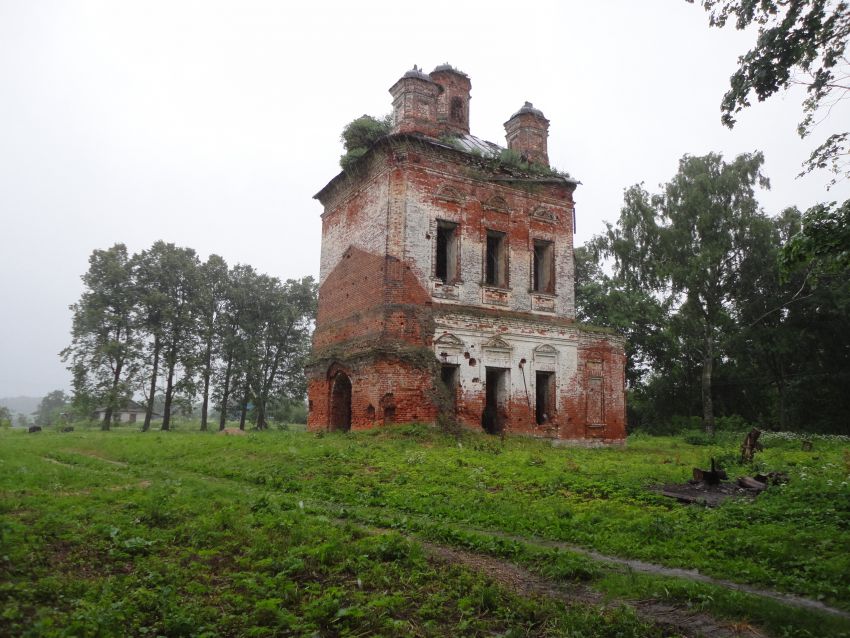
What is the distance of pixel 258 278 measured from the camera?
4288 cm

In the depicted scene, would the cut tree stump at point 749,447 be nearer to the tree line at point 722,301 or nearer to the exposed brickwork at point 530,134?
the exposed brickwork at point 530,134

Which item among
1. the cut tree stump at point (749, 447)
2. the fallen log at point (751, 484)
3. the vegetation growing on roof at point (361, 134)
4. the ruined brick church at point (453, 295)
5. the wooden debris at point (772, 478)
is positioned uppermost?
the vegetation growing on roof at point (361, 134)

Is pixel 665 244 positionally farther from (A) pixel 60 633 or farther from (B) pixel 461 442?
(A) pixel 60 633

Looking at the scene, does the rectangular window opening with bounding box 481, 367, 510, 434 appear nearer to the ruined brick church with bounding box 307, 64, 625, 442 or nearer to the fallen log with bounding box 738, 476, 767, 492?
the ruined brick church with bounding box 307, 64, 625, 442

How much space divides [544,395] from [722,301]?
54.2 ft

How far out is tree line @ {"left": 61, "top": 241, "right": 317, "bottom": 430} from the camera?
3559 cm

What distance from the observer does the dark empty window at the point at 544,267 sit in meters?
21.2

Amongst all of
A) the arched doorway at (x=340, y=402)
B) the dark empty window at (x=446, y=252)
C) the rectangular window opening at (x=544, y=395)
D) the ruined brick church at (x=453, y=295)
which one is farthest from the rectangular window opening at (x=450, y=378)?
the arched doorway at (x=340, y=402)

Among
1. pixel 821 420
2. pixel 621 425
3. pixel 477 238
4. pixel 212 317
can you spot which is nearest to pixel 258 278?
pixel 212 317

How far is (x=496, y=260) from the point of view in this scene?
20734mm

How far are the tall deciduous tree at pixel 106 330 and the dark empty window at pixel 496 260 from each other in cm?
2456

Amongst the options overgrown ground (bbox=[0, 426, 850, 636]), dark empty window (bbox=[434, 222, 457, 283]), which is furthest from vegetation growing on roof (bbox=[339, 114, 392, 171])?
overgrown ground (bbox=[0, 426, 850, 636])

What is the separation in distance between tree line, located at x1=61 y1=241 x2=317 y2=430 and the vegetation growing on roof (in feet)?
69.3

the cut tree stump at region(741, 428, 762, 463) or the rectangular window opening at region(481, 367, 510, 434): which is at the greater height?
the rectangular window opening at region(481, 367, 510, 434)
